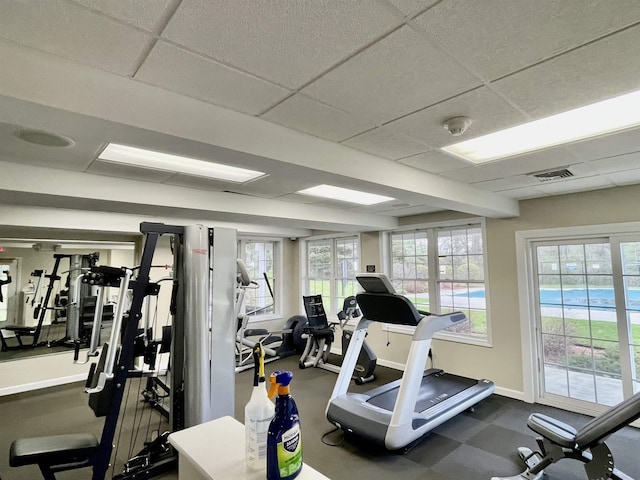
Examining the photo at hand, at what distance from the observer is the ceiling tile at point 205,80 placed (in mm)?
1422

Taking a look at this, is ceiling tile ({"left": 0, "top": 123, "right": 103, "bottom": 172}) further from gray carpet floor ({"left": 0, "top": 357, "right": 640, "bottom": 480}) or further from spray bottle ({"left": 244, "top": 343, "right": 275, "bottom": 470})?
gray carpet floor ({"left": 0, "top": 357, "right": 640, "bottom": 480})

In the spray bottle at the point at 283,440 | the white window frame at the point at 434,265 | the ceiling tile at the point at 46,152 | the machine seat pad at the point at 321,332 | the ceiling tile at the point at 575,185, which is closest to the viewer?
the spray bottle at the point at 283,440

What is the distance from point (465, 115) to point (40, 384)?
642 centimetres

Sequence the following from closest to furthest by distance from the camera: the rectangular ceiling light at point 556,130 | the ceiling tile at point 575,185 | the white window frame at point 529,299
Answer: the rectangular ceiling light at point 556,130
the ceiling tile at point 575,185
the white window frame at point 529,299

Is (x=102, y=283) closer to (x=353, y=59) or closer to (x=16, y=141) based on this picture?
(x=16, y=141)

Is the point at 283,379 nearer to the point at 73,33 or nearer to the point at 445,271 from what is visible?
the point at 73,33

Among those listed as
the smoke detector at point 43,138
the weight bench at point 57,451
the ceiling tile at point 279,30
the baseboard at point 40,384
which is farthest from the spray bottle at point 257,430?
the baseboard at point 40,384

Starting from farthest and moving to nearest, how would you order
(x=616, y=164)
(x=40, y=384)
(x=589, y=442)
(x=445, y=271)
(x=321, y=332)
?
1. (x=321, y=332)
2. (x=445, y=271)
3. (x=40, y=384)
4. (x=616, y=164)
5. (x=589, y=442)

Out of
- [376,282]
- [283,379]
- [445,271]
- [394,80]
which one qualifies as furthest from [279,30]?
[445,271]

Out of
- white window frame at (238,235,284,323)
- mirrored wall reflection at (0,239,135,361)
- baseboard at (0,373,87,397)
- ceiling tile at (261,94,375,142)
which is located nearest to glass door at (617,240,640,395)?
ceiling tile at (261,94,375,142)

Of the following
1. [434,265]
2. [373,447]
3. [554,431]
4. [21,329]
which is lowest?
[373,447]

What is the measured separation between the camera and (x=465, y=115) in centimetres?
197

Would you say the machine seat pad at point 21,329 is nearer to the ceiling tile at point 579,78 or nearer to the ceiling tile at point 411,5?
the ceiling tile at point 411,5

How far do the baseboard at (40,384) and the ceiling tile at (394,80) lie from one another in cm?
587
